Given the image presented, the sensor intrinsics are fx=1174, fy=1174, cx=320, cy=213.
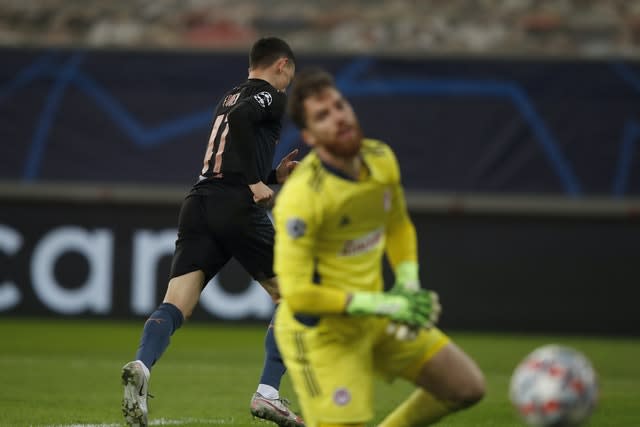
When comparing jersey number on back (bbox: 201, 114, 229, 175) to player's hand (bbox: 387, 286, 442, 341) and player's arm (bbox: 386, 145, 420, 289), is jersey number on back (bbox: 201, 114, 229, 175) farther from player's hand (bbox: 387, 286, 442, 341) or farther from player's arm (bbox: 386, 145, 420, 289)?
player's hand (bbox: 387, 286, 442, 341)

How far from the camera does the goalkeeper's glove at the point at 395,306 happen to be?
5.11 m

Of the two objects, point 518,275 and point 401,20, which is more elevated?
point 401,20

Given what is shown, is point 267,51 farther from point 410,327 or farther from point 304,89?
point 410,327

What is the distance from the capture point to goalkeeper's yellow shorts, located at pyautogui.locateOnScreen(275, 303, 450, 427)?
5.19m

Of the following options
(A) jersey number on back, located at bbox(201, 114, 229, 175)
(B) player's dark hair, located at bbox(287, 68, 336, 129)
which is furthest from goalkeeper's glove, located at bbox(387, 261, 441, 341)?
(A) jersey number on back, located at bbox(201, 114, 229, 175)

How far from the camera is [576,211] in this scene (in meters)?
13.7

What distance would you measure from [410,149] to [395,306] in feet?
29.8

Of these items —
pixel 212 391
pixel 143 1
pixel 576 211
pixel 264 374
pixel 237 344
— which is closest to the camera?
pixel 264 374

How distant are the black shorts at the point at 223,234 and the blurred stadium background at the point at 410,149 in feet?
21.5

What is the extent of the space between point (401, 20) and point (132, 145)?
3629 mm

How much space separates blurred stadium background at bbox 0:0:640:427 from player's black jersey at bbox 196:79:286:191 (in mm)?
6431

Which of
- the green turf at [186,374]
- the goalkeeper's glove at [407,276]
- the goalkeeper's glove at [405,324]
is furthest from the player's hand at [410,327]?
the green turf at [186,374]

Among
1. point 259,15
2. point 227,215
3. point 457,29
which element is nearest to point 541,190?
point 457,29

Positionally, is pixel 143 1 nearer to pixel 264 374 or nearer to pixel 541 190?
pixel 541 190
